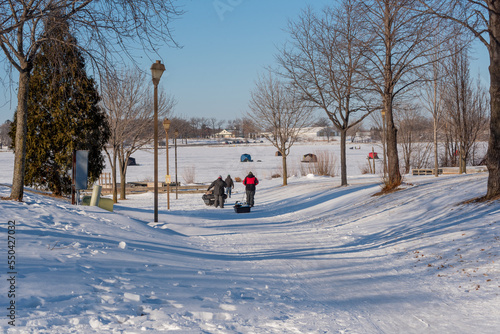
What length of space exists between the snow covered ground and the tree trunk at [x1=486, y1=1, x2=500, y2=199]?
82 cm

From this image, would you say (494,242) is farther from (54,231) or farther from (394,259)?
(54,231)

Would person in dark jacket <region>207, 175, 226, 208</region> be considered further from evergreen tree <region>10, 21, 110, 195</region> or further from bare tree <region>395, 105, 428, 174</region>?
bare tree <region>395, 105, 428, 174</region>

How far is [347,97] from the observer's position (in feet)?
86.6

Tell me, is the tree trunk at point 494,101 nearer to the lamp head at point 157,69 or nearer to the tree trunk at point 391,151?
the tree trunk at point 391,151

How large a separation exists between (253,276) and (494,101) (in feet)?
26.9

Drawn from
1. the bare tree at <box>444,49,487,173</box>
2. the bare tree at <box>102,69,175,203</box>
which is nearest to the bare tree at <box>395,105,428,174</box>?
the bare tree at <box>444,49,487,173</box>

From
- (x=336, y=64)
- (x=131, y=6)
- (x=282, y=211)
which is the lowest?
(x=282, y=211)

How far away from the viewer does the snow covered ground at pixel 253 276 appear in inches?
192

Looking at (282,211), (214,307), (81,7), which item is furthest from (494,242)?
(282,211)

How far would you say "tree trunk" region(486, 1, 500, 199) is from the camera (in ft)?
37.6

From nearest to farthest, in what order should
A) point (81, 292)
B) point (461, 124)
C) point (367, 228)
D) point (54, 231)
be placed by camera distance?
point (81, 292) < point (54, 231) < point (367, 228) < point (461, 124)

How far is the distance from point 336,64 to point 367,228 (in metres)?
14.3

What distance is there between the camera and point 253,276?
23.8ft

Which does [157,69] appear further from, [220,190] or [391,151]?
[391,151]
